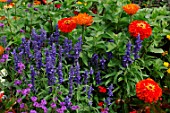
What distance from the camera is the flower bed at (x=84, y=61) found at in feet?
9.82

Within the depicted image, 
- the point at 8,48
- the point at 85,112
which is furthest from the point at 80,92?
the point at 8,48

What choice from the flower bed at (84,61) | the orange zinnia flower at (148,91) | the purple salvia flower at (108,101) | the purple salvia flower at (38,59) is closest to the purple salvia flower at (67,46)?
the flower bed at (84,61)

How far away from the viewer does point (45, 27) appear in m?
3.61

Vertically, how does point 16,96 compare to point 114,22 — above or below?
below

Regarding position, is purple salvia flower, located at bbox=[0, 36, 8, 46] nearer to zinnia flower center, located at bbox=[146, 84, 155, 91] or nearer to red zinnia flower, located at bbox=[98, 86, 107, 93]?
red zinnia flower, located at bbox=[98, 86, 107, 93]

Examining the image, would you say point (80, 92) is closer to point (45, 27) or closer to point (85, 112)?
point (85, 112)

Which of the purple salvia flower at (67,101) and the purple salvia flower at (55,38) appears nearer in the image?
the purple salvia flower at (67,101)

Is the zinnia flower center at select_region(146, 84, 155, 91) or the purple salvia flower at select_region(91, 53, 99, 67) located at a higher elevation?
the purple salvia flower at select_region(91, 53, 99, 67)

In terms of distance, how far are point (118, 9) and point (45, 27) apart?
731 millimetres

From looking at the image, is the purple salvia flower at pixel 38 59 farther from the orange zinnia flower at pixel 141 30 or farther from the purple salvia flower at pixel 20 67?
the orange zinnia flower at pixel 141 30

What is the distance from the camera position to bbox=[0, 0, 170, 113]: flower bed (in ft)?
9.82

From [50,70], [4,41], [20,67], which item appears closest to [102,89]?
[50,70]

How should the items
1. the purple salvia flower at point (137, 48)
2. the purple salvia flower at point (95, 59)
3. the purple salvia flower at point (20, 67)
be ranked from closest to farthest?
the purple salvia flower at point (20, 67) < the purple salvia flower at point (137, 48) < the purple salvia flower at point (95, 59)

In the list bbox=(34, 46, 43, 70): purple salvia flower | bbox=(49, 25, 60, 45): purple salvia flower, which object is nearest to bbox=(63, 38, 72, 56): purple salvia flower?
bbox=(49, 25, 60, 45): purple salvia flower
